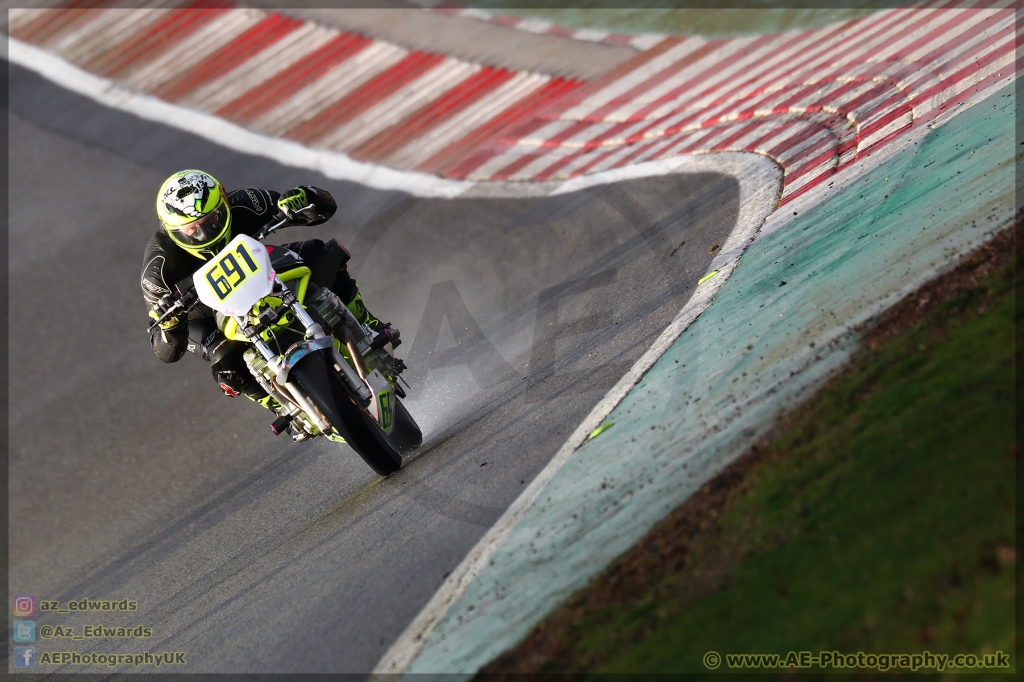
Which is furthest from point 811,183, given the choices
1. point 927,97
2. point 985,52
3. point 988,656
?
point 988,656

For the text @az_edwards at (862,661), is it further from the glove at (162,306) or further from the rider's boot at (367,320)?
the glove at (162,306)

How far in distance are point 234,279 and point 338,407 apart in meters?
1.05

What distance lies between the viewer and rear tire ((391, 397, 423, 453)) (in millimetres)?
6410

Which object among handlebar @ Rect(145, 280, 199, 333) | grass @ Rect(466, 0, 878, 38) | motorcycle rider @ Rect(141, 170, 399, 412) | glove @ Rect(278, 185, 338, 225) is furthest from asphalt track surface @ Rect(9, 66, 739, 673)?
grass @ Rect(466, 0, 878, 38)

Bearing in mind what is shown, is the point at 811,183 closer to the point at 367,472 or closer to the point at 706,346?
the point at 706,346

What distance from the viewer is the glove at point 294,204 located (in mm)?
6207

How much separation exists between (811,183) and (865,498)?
166 inches

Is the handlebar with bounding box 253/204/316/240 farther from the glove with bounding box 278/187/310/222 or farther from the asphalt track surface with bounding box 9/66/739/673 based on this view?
the asphalt track surface with bounding box 9/66/739/673

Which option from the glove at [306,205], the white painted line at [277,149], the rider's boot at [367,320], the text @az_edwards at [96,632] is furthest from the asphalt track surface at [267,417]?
the glove at [306,205]

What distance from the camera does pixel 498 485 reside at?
5703 mm

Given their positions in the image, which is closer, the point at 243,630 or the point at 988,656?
the point at 988,656

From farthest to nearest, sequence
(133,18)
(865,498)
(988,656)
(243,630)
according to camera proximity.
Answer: (133,18), (243,630), (865,498), (988,656)

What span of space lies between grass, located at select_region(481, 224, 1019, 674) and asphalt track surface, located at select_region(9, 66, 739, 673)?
4.50 ft

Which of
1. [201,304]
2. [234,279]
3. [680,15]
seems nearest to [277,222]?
[234,279]
